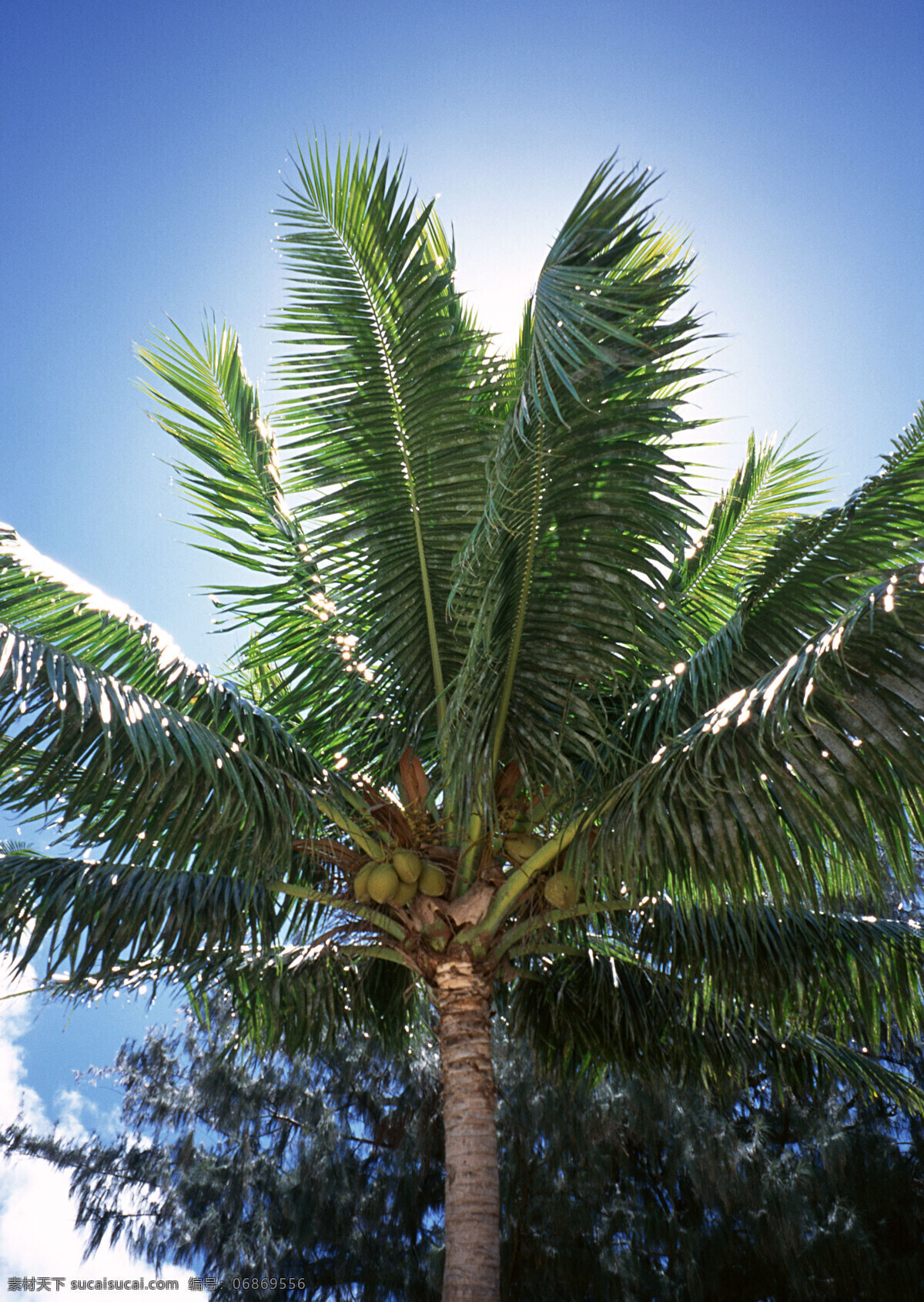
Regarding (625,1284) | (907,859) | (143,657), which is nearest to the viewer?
(907,859)

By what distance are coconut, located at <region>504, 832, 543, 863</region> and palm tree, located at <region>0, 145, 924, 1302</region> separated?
2 centimetres

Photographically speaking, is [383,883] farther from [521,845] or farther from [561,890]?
[561,890]

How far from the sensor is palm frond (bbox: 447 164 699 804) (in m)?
3.31

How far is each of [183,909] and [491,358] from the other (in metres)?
2.87

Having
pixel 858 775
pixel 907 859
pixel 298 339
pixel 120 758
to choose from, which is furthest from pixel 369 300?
pixel 907 859

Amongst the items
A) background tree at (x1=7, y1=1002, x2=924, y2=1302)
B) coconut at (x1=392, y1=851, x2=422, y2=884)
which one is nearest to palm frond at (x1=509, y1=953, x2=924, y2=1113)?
background tree at (x1=7, y1=1002, x2=924, y2=1302)

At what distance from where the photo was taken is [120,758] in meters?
3.43

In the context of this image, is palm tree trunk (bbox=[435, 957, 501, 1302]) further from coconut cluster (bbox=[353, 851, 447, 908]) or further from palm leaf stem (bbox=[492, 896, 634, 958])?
coconut cluster (bbox=[353, 851, 447, 908])

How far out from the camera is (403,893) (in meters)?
4.50

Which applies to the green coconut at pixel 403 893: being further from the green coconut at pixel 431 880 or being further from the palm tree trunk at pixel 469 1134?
the palm tree trunk at pixel 469 1134

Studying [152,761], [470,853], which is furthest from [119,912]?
[470,853]

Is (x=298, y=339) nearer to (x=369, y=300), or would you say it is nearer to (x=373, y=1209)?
(x=369, y=300)

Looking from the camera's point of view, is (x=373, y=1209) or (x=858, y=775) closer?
(x=858, y=775)

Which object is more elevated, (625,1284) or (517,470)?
(517,470)
